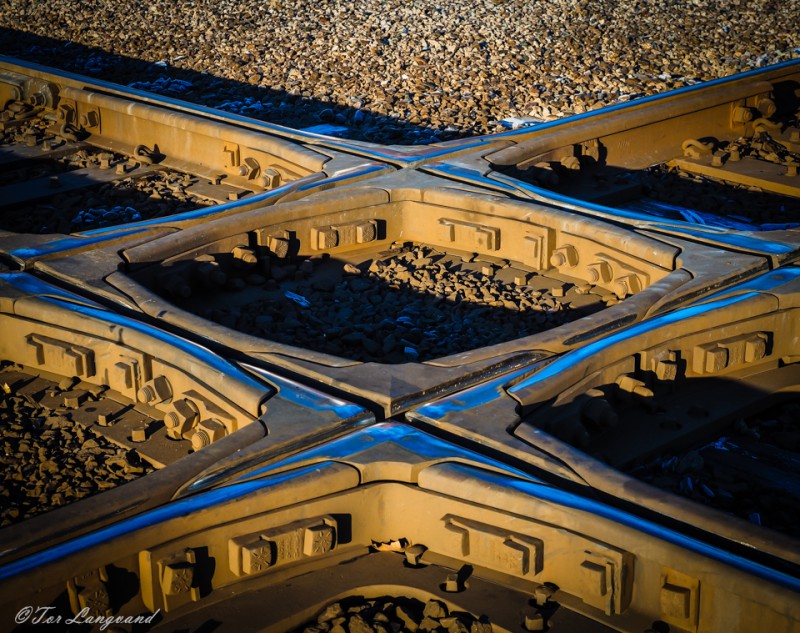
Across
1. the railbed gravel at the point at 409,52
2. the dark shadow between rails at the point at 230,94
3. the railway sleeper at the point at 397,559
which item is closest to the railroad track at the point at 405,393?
the railway sleeper at the point at 397,559

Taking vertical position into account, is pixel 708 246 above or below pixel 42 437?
above

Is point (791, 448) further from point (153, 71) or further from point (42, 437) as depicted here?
point (153, 71)

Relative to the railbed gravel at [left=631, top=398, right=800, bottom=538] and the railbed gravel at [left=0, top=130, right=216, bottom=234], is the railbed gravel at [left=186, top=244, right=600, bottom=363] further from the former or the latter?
the railbed gravel at [left=0, top=130, right=216, bottom=234]

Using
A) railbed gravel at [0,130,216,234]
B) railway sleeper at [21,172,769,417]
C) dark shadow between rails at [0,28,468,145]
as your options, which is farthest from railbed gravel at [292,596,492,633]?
dark shadow between rails at [0,28,468,145]

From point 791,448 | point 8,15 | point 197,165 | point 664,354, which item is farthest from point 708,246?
point 8,15

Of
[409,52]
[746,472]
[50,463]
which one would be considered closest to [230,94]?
[409,52]

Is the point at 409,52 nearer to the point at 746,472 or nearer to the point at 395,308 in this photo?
the point at 395,308

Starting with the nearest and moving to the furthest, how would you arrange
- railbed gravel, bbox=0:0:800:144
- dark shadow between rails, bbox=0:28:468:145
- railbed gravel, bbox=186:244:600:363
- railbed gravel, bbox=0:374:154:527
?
railbed gravel, bbox=0:374:154:527 → railbed gravel, bbox=186:244:600:363 → dark shadow between rails, bbox=0:28:468:145 → railbed gravel, bbox=0:0:800:144
